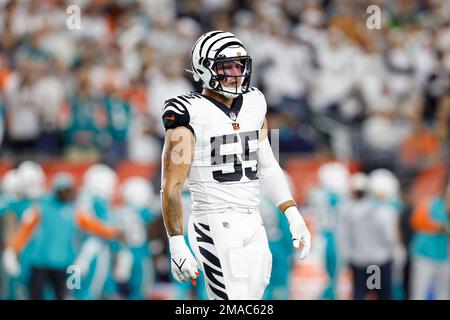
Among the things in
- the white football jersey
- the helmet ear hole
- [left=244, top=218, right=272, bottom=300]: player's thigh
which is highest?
the helmet ear hole

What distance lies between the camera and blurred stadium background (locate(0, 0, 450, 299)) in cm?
1312

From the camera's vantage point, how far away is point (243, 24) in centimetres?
1584

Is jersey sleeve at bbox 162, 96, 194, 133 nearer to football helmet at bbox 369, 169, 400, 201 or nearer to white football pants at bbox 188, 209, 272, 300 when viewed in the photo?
white football pants at bbox 188, 209, 272, 300

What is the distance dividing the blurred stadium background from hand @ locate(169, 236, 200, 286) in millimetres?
5533

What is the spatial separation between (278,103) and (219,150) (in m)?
7.66

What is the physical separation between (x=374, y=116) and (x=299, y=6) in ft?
9.81

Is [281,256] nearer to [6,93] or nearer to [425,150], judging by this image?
[425,150]

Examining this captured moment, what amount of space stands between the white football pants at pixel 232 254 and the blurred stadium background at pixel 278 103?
17.5 feet
